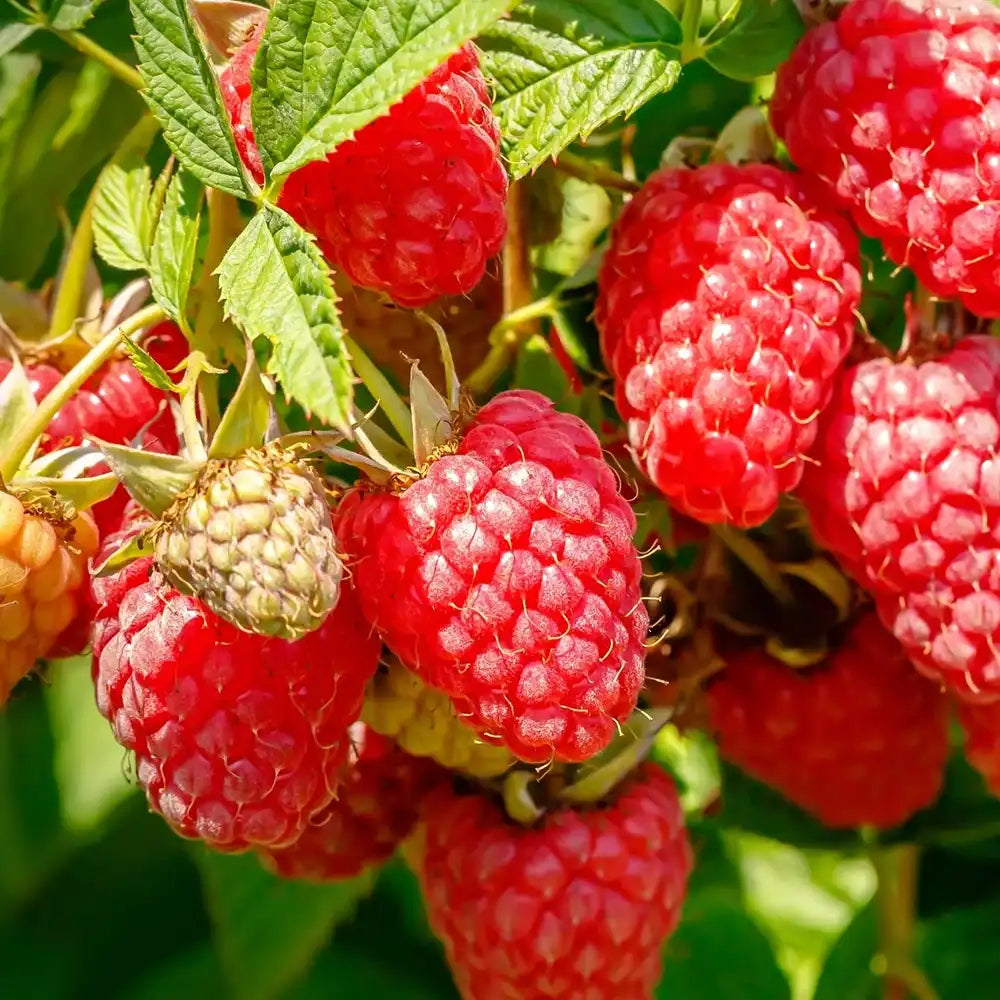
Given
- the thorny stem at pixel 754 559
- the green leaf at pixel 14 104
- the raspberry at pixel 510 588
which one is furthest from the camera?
the green leaf at pixel 14 104

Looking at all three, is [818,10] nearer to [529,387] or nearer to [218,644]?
[529,387]

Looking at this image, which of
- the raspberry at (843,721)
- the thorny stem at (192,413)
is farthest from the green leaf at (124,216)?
the raspberry at (843,721)

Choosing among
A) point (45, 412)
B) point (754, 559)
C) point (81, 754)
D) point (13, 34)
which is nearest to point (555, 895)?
point (754, 559)

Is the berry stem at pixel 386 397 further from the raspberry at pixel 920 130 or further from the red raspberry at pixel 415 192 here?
the raspberry at pixel 920 130

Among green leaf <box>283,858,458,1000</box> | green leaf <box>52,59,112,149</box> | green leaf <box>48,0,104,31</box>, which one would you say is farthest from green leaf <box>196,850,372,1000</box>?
green leaf <box>48,0,104,31</box>

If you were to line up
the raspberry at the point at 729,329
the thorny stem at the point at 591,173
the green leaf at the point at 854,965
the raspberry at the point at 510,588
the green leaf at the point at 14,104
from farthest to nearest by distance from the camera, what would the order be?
the green leaf at the point at 854,965 < the green leaf at the point at 14,104 < the thorny stem at the point at 591,173 < the raspberry at the point at 729,329 < the raspberry at the point at 510,588
